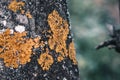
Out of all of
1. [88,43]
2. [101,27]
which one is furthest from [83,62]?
[101,27]

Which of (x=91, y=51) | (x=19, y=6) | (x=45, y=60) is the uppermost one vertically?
(x=19, y=6)

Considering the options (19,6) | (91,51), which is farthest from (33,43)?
(91,51)

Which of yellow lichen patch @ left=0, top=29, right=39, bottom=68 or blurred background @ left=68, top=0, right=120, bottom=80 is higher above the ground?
yellow lichen patch @ left=0, top=29, right=39, bottom=68

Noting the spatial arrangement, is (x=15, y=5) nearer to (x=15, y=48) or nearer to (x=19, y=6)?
(x=19, y=6)

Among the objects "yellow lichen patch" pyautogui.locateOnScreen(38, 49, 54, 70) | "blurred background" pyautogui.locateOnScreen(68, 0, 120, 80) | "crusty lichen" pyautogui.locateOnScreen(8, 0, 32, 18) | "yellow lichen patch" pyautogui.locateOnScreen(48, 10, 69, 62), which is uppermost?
"crusty lichen" pyautogui.locateOnScreen(8, 0, 32, 18)

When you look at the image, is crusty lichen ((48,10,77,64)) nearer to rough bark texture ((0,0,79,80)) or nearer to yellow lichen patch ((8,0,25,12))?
rough bark texture ((0,0,79,80))

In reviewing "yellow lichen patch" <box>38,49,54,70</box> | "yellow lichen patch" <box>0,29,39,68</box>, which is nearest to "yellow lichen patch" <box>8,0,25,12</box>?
"yellow lichen patch" <box>0,29,39,68</box>

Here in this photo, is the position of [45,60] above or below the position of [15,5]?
below
